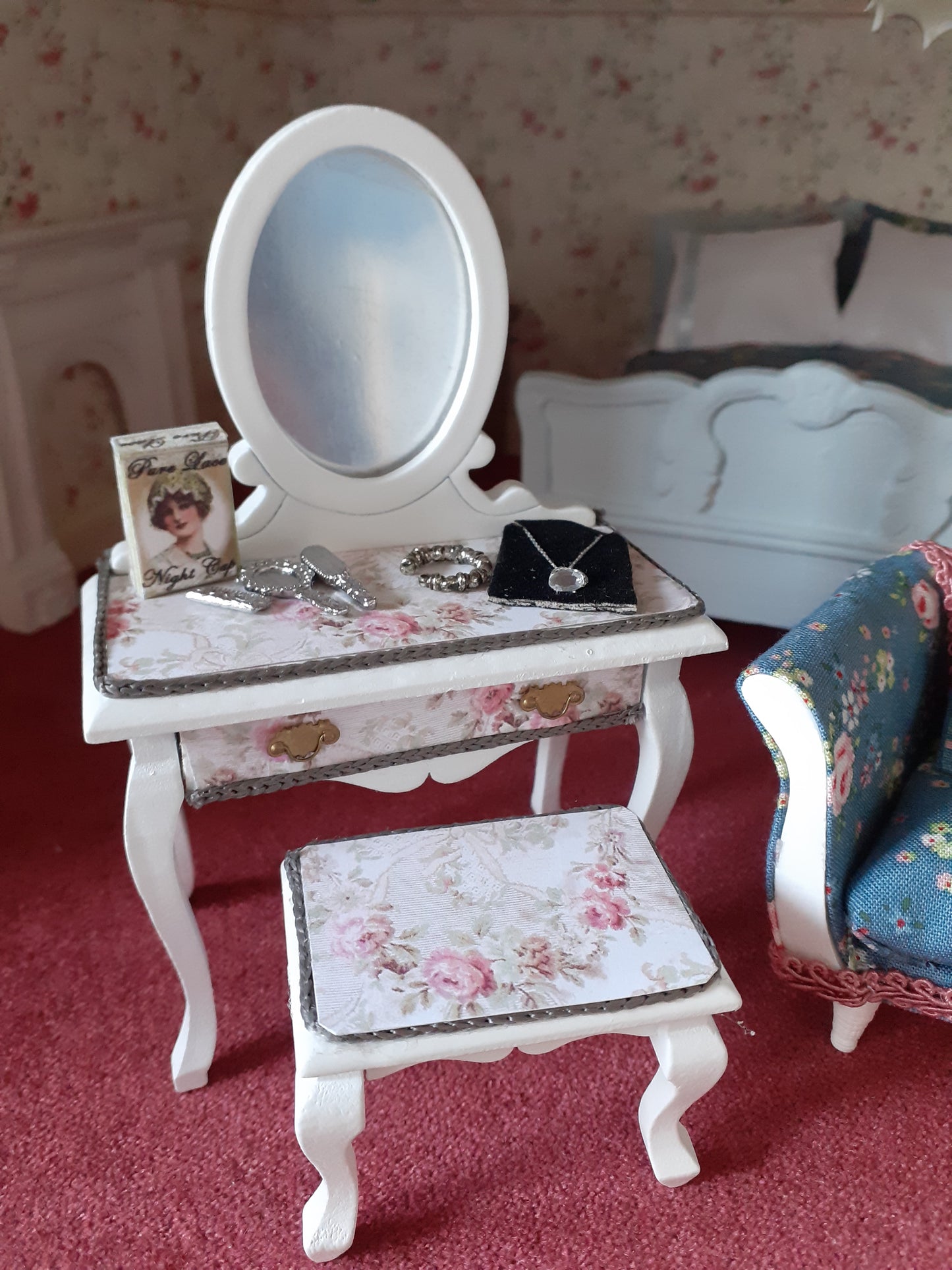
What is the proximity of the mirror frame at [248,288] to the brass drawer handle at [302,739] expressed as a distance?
33 centimetres

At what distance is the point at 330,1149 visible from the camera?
959mm

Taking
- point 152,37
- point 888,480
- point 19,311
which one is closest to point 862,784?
point 888,480

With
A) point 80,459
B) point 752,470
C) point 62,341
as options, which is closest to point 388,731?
point 752,470

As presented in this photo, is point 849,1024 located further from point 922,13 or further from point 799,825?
point 922,13

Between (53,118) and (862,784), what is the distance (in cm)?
233

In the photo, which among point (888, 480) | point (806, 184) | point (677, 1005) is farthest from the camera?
point (806, 184)

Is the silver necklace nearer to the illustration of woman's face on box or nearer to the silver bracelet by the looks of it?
the silver bracelet

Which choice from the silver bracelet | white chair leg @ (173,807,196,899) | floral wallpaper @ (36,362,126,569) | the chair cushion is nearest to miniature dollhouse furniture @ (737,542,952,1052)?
the chair cushion

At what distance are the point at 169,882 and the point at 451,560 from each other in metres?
0.52

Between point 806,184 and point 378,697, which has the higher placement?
point 806,184

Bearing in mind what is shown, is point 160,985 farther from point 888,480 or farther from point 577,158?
point 577,158

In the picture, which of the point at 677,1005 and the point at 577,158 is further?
the point at 577,158

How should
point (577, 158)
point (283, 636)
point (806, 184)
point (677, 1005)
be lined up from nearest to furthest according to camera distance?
point (677, 1005), point (283, 636), point (806, 184), point (577, 158)

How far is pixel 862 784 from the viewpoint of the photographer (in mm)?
1181
